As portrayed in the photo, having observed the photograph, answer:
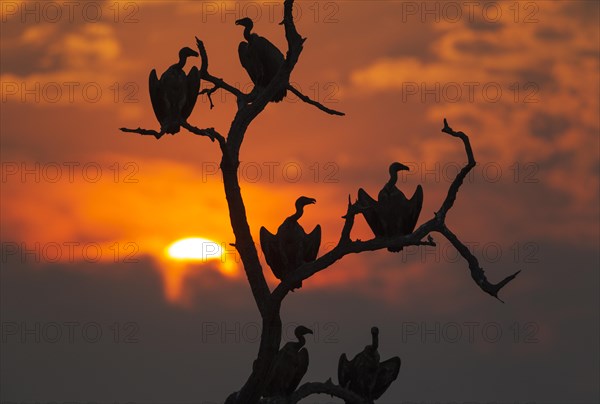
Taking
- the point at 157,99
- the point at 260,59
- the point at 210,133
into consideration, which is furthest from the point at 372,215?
the point at 157,99

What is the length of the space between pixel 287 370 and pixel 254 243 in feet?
8.39

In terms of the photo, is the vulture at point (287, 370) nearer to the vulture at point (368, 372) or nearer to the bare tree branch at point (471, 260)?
the vulture at point (368, 372)

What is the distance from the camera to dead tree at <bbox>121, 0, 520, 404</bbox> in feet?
65.9

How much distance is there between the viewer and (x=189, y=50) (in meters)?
21.8

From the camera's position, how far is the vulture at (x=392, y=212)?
20547 mm

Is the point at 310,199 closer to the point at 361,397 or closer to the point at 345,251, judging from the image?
the point at 345,251

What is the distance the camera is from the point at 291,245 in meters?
21.0

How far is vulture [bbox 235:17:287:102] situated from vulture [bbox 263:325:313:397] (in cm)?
458

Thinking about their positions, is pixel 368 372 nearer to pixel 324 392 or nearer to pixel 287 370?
pixel 324 392

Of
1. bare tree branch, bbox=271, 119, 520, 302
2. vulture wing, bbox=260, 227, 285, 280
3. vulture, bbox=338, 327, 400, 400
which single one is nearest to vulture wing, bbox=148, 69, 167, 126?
vulture wing, bbox=260, 227, 285, 280

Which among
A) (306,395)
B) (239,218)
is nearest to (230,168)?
(239,218)

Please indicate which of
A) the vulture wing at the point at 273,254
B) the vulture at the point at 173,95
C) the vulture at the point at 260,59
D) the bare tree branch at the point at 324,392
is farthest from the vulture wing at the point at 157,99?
the bare tree branch at the point at 324,392

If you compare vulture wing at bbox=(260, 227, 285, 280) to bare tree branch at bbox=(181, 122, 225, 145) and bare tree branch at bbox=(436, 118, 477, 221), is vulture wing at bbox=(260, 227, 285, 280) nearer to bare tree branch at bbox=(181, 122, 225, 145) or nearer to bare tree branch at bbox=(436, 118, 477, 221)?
bare tree branch at bbox=(181, 122, 225, 145)

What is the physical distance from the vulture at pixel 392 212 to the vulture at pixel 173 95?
10.5 ft
